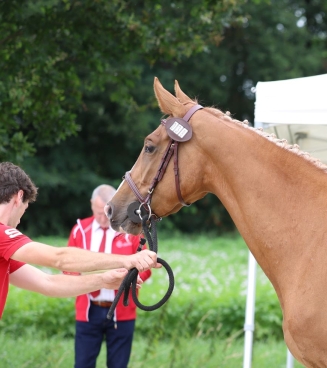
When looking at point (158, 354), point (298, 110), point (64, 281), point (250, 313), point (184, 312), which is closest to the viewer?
point (64, 281)

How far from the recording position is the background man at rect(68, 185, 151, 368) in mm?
5465

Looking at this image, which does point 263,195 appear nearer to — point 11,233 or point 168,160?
point 168,160

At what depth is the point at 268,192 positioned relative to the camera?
3.31 metres

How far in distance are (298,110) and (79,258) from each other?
2.16 meters

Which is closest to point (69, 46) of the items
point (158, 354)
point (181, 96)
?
point (181, 96)

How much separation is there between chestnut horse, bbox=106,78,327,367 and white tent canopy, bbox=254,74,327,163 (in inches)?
39.3

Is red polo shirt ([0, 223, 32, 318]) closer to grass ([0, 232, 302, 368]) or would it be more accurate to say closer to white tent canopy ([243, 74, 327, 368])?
white tent canopy ([243, 74, 327, 368])

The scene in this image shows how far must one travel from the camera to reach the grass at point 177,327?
6.82m

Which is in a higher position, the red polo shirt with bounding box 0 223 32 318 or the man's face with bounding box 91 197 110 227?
the man's face with bounding box 91 197 110 227

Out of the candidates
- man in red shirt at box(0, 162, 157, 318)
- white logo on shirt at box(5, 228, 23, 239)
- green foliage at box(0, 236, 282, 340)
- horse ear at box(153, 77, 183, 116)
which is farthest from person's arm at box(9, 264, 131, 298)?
green foliage at box(0, 236, 282, 340)

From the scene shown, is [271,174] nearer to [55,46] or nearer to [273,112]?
[273,112]

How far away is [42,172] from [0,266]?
19494 mm

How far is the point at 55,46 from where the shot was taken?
585cm

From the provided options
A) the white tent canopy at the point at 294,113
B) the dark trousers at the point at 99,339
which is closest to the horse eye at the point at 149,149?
the white tent canopy at the point at 294,113
